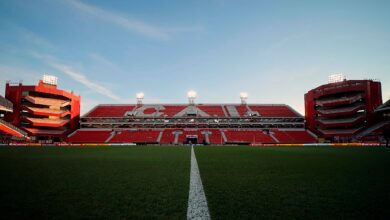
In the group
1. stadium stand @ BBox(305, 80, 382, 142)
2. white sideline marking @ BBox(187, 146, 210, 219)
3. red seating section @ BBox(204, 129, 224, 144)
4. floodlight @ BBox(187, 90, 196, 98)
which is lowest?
red seating section @ BBox(204, 129, 224, 144)

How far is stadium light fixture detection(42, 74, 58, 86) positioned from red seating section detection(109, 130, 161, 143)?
2265cm

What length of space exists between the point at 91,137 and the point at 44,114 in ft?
39.1

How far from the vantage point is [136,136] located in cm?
5497

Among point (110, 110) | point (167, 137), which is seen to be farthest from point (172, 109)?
point (110, 110)

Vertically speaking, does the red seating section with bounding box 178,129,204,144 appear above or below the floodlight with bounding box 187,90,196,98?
below

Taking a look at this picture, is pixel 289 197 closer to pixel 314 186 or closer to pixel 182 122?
pixel 314 186

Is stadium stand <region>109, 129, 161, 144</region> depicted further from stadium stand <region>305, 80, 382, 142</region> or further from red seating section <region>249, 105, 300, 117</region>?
stadium stand <region>305, 80, 382, 142</region>

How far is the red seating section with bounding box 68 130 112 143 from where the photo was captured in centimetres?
5275

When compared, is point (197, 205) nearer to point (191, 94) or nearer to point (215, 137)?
point (215, 137)

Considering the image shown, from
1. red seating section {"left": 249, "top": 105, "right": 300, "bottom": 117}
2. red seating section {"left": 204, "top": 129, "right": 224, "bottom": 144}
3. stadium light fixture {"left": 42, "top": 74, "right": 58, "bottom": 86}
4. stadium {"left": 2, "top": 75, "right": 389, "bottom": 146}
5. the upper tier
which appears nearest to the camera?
stadium {"left": 2, "top": 75, "right": 389, "bottom": 146}

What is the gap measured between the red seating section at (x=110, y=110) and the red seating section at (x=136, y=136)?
868cm

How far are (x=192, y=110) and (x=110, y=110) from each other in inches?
953

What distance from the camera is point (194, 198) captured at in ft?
10.1

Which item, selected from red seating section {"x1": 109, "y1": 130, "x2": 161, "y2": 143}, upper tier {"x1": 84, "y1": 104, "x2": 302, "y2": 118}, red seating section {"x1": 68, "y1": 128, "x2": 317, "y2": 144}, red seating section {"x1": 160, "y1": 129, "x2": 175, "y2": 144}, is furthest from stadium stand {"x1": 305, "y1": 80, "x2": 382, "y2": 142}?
red seating section {"x1": 109, "y1": 130, "x2": 161, "y2": 143}
